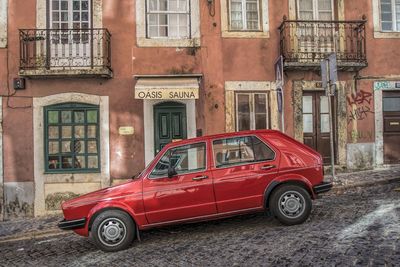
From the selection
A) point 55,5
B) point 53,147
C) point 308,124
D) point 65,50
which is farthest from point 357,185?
point 55,5

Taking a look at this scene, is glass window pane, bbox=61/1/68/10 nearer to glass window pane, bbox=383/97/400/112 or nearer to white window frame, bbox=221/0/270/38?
white window frame, bbox=221/0/270/38

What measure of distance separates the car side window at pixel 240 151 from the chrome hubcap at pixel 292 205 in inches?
26.7

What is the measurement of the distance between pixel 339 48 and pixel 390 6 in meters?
2.12

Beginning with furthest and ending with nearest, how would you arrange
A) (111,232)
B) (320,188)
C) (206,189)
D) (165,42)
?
1. (165,42)
2. (320,188)
3. (206,189)
4. (111,232)

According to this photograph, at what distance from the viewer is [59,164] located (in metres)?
11.9

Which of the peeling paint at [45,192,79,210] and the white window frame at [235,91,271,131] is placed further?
the white window frame at [235,91,271,131]

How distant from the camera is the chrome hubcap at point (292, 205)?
7.17m

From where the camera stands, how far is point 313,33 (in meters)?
12.5

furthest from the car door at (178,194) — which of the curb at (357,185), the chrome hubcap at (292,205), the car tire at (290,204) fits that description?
the curb at (357,185)

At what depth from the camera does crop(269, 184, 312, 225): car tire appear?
7.14 meters

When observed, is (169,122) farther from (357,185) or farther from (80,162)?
(357,185)

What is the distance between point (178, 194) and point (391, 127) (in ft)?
27.3

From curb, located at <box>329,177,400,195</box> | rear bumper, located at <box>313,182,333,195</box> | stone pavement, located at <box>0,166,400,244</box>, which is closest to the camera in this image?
rear bumper, located at <box>313,182,333,195</box>

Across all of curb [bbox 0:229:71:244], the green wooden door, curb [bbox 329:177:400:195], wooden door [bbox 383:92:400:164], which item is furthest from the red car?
wooden door [bbox 383:92:400:164]
